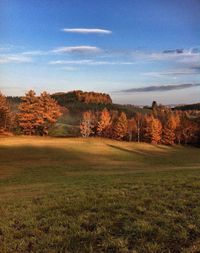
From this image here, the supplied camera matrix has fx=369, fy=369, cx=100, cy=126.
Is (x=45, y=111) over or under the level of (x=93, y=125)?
over

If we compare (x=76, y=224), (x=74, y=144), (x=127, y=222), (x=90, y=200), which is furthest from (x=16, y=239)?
(x=74, y=144)

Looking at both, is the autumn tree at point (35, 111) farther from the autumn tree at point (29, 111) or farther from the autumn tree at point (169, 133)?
the autumn tree at point (169, 133)

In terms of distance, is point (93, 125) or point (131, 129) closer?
point (131, 129)

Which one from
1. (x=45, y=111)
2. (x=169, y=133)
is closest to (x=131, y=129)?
(x=169, y=133)

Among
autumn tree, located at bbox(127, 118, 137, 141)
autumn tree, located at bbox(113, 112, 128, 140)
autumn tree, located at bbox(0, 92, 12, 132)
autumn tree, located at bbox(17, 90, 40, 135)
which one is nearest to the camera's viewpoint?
autumn tree, located at bbox(17, 90, 40, 135)

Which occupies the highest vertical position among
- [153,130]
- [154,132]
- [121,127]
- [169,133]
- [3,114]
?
[3,114]

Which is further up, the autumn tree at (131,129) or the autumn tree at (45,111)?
the autumn tree at (45,111)

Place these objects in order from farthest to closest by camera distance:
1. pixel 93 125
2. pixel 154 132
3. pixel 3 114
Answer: pixel 93 125
pixel 154 132
pixel 3 114

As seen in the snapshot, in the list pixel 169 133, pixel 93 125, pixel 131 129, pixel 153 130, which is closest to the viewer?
pixel 153 130

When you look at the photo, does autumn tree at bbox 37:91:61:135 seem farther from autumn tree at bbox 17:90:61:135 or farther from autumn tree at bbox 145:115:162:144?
autumn tree at bbox 145:115:162:144

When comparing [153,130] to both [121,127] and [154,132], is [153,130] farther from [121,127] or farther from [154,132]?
[121,127]

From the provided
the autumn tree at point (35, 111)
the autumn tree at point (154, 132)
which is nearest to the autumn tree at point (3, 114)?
the autumn tree at point (35, 111)

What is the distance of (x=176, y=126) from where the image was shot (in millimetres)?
125062

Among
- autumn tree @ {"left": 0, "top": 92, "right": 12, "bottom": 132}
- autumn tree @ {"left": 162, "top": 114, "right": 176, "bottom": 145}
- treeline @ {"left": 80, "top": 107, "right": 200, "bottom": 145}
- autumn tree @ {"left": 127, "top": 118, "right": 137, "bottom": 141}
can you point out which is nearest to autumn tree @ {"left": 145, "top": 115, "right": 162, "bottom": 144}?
treeline @ {"left": 80, "top": 107, "right": 200, "bottom": 145}
